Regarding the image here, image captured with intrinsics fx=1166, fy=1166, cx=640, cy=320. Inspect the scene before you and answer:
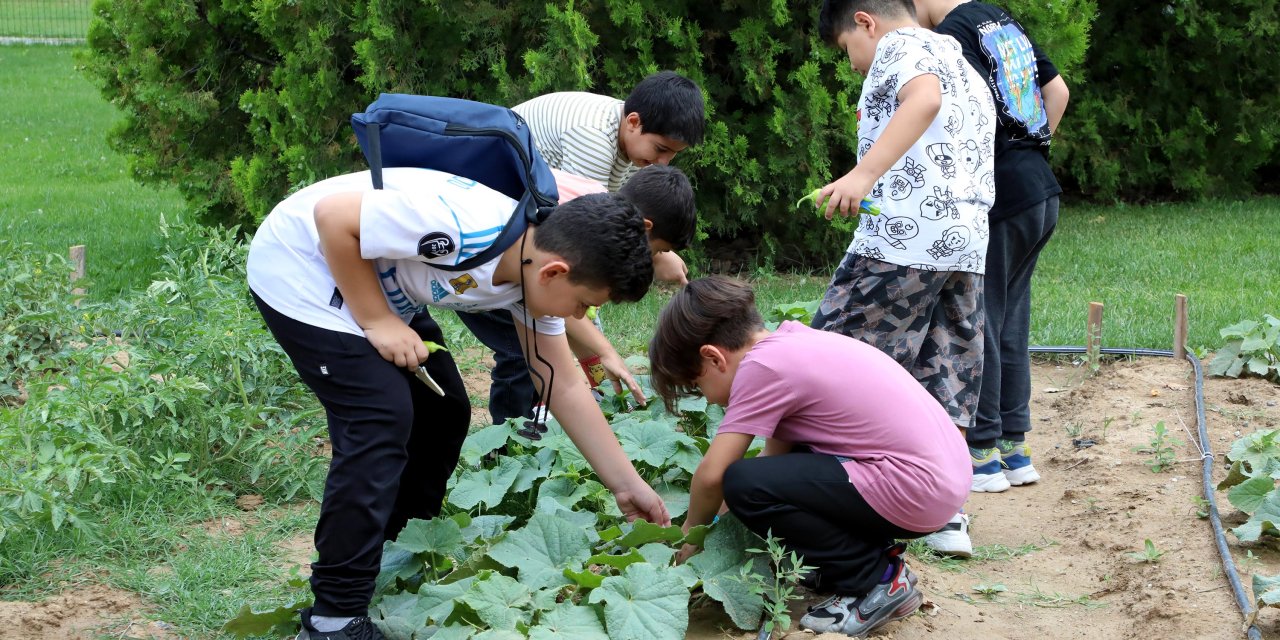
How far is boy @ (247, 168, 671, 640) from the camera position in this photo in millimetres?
2566

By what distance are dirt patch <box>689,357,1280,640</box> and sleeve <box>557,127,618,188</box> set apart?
1.55 metres

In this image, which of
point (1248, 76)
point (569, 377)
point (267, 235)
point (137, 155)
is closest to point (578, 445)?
point (569, 377)

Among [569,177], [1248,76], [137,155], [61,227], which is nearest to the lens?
[569,177]

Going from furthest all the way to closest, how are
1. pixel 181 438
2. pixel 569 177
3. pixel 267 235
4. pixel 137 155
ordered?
pixel 137 155, pixel 181 438, pixel 569 177, pixel 267 235

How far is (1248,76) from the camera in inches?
376

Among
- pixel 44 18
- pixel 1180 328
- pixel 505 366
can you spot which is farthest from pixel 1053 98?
pixel 44 18

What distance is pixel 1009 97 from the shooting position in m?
3.72

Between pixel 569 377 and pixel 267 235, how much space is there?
0.82m

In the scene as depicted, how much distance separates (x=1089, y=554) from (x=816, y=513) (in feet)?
3.97

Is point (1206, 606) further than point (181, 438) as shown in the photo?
No

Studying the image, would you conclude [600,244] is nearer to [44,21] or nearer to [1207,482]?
[1207,482]

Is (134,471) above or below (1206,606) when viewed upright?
below

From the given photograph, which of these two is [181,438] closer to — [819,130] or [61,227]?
[819,130]

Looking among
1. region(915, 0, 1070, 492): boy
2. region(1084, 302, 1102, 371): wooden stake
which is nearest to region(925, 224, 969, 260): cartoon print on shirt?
region(915, 0, 1070, 492): boy
